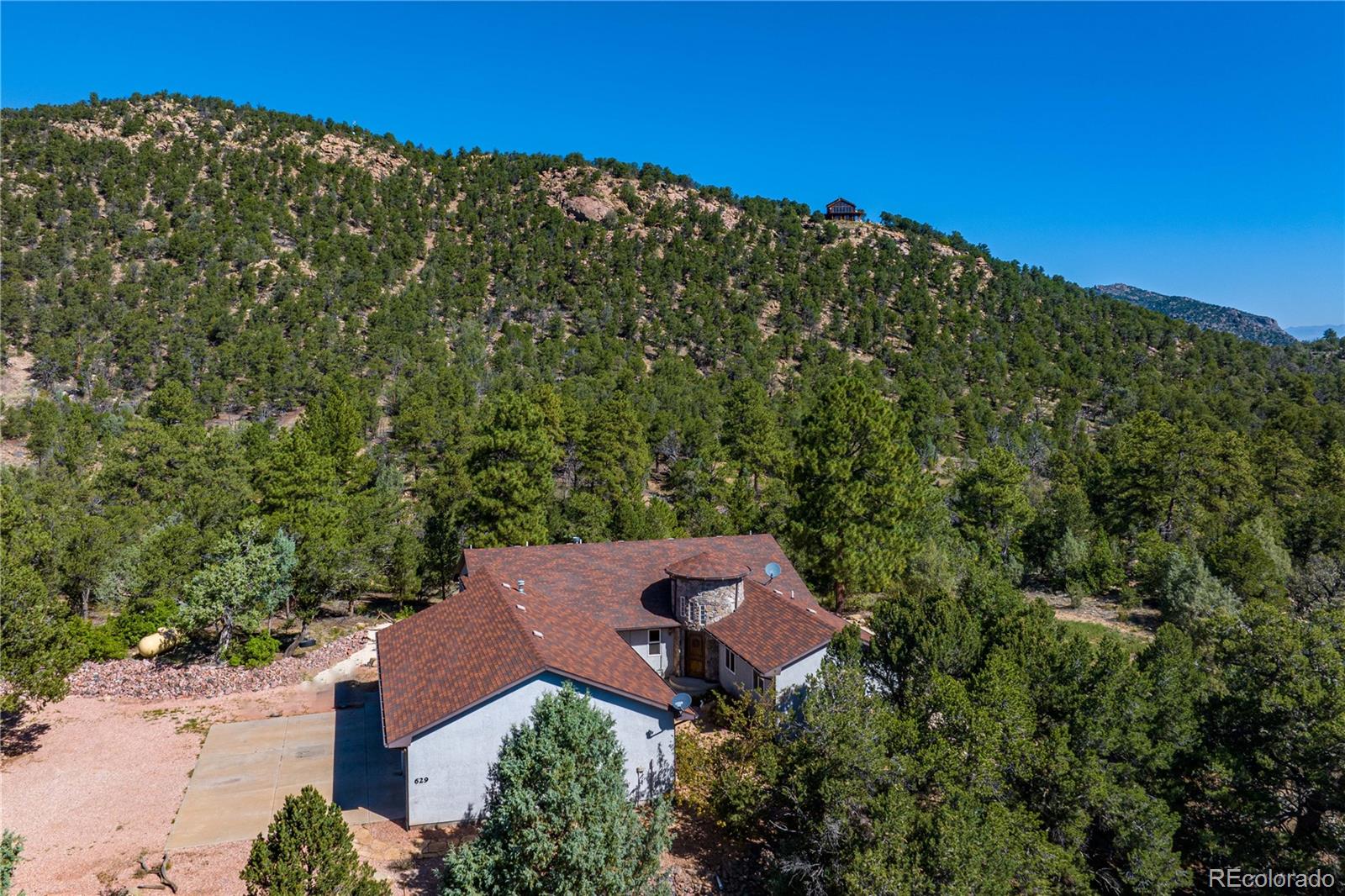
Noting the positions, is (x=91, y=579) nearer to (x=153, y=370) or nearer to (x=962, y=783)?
(x=962, y=783)

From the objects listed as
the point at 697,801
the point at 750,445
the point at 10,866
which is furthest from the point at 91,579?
the point at 750,445

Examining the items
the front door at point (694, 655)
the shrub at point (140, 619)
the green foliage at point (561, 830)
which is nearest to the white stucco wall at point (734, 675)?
the front door at point (694, 655)

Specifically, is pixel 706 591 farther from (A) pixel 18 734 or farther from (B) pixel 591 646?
(A) pixel 18 734

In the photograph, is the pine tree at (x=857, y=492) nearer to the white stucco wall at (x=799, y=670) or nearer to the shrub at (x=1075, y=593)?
the white stucco wall at (x=799, y=670)

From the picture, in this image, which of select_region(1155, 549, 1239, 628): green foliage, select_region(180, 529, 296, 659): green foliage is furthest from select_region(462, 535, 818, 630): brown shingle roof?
select_region(1155, 549, 1239, 628): green foliage

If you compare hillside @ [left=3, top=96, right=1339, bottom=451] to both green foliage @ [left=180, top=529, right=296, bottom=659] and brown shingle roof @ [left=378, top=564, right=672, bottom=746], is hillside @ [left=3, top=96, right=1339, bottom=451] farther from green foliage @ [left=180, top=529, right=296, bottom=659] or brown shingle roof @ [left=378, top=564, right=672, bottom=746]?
brown shingle roof @ [left=378, top=564, right=672, bottom=746]
